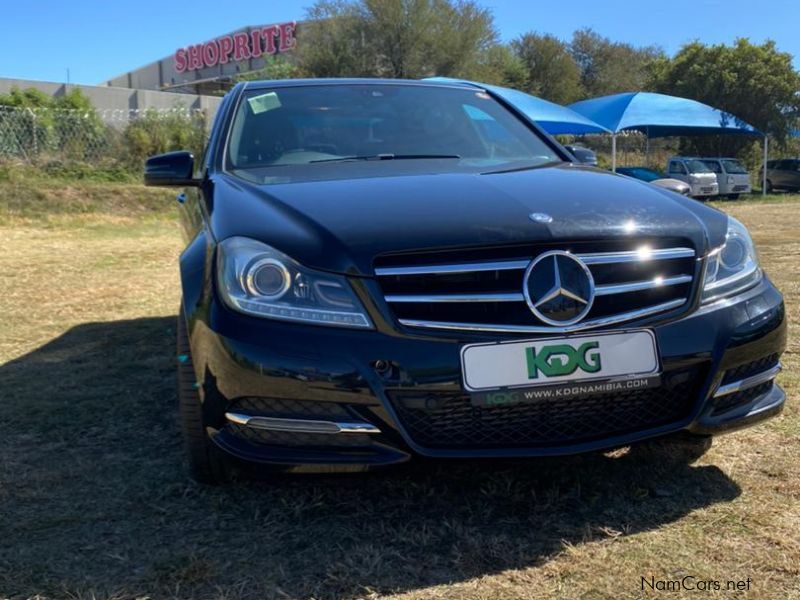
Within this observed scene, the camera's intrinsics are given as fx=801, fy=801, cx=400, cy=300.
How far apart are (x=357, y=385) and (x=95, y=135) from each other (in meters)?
14.7

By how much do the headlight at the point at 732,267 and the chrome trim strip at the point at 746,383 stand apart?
245mm

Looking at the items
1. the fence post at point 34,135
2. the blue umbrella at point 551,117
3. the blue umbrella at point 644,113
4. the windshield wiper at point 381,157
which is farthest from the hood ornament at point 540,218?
the blue umbrella at point 644,113

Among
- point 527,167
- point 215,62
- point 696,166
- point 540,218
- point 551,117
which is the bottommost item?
point 696,166

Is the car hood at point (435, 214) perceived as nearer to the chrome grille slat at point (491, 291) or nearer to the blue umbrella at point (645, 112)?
the chrome grille slat at point (491, 291)

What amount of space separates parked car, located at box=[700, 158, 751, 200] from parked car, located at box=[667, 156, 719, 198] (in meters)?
0.40

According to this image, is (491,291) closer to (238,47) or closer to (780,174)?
(780,174)

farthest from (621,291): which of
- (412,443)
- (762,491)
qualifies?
(762,491)

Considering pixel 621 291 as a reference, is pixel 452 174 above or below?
above

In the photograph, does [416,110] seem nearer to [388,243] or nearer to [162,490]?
[388,243]

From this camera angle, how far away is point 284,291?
6.72 feet

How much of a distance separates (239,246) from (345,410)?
1.76 ft

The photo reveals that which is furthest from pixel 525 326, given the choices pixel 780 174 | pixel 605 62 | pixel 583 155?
pixel 605 62

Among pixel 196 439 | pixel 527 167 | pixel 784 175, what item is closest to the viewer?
pixel 196 439

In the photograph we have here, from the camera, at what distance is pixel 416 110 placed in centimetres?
349
